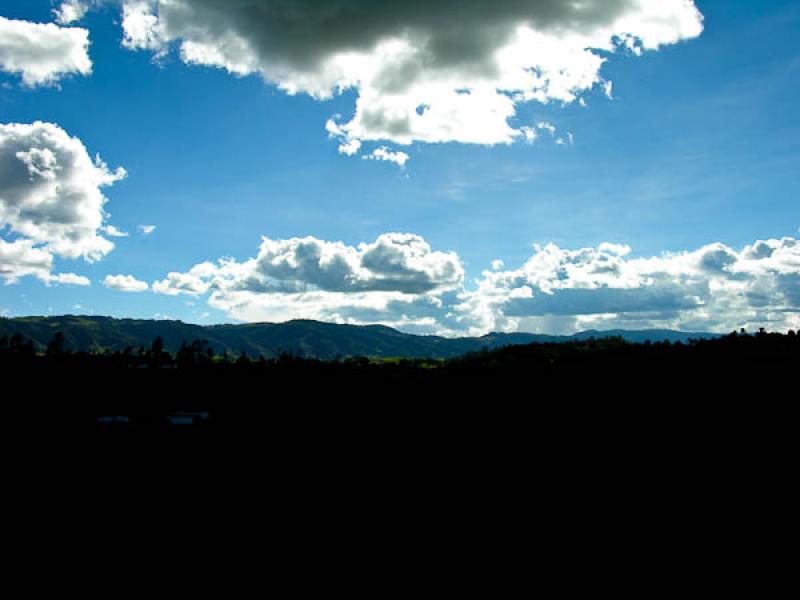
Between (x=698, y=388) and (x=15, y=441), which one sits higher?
(x=698, y=388)

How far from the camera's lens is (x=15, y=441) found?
111625mm

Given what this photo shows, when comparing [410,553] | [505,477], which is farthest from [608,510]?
[410,553]

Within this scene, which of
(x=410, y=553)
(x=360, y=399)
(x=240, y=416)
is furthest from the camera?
(x=360, y=399)

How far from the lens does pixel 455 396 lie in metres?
155

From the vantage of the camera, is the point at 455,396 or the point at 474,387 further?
the point at 474,387

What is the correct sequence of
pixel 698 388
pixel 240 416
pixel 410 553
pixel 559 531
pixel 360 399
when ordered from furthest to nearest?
pixel 360 399, pixel 240 416, pixel 698 388, pixel 559 531, pixel 410 553

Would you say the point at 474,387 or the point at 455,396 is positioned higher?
the point at 474,387

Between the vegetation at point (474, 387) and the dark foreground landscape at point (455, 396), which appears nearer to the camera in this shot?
the dark foreground landscape at point (455, 396)

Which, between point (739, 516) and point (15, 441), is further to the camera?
point (15, 441)

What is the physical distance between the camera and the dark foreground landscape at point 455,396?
122250mm

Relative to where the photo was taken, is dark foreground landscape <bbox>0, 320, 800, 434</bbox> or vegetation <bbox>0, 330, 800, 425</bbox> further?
vegetation <bbox>0, 330, 800, 425</bbox>

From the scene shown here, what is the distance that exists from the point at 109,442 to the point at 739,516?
360 feet

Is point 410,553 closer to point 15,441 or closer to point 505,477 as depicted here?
point 505,477

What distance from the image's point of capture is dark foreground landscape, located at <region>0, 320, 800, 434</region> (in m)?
122
